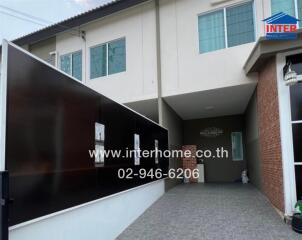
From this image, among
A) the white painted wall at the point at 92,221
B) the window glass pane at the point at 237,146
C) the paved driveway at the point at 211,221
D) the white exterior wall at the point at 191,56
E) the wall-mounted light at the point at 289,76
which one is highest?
the white exterior wall at the point at 191,56

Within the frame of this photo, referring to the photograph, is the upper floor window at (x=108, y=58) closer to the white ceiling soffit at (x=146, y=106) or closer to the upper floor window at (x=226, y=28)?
the white ceiling soffit at (x=146, y=106)

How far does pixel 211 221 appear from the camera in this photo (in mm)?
5641

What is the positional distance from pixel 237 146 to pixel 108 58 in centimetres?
729

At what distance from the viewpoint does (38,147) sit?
291cm

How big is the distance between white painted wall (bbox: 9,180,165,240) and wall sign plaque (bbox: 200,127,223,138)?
7.36 m

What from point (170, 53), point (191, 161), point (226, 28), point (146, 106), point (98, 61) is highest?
point (226, 28)

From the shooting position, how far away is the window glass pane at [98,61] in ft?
34.6

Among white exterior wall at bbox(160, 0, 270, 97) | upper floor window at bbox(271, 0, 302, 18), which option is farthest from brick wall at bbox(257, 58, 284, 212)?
upper floor window at bbox(271, 0, 302, 18)

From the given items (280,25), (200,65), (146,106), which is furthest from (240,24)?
(146,106)

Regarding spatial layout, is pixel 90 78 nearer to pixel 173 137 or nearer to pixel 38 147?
pixel 173 137

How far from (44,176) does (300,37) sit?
5.18 m

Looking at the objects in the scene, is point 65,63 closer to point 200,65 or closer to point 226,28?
point 200,65

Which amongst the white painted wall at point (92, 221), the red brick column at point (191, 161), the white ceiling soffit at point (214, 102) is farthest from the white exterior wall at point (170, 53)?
the red brick column at point (191, 161)

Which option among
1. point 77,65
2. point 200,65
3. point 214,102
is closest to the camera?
point 200,65
